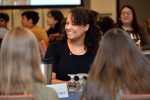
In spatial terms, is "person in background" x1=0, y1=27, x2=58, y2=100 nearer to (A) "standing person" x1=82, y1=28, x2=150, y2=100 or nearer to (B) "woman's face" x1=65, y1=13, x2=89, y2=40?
(A) "standing person" x1=82, y1=28, x2=150, y2=100

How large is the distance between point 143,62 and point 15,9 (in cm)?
651

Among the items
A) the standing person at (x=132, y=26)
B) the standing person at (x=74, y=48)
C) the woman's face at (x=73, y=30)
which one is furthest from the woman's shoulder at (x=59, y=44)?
the standing person at (x=132, y=26)

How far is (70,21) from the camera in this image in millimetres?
3547

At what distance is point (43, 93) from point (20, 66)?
0.69 ft

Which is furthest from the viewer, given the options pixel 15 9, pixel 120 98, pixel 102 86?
pixel 15 9

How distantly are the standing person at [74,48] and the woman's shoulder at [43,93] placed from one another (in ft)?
4.05

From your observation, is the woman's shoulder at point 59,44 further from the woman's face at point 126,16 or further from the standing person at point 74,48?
the woman's face at point 126,16

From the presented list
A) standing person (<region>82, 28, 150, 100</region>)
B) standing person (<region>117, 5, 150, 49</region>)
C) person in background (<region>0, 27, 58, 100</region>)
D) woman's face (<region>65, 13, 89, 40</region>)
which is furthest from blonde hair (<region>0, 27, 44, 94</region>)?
standing person (<region>117, 5, 150, 49</region>)

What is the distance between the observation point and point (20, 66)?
2166 mm

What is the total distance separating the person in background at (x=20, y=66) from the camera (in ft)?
7.09

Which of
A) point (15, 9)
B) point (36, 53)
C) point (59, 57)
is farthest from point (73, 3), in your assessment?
point (36, 53)

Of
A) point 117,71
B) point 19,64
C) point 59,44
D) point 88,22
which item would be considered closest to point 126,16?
point 88,22

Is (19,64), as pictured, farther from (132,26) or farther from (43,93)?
(132,26)

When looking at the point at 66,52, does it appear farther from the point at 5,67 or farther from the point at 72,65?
the point at 5,67
